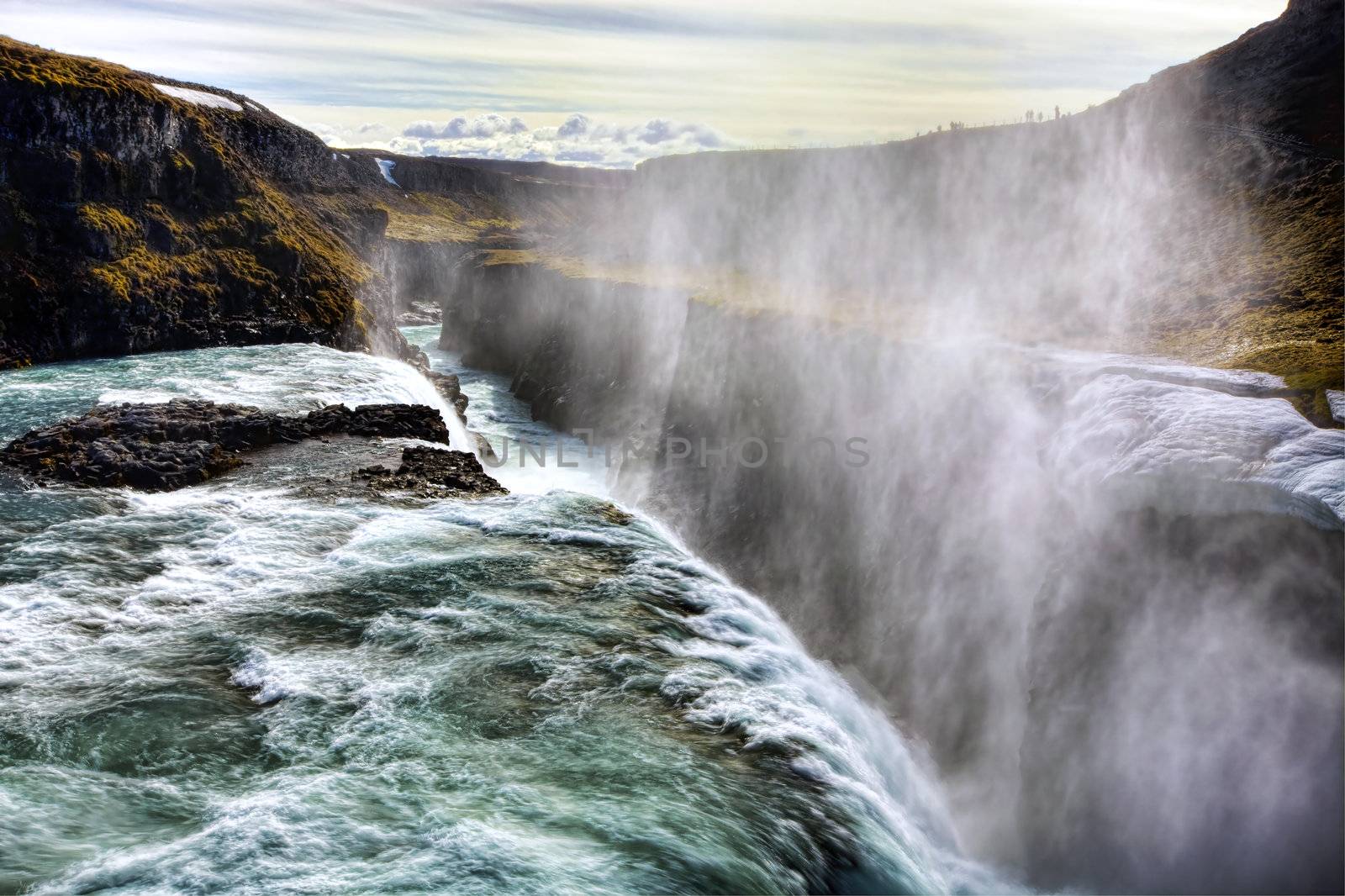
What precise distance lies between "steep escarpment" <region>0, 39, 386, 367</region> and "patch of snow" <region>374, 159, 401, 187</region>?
10939 centimetres

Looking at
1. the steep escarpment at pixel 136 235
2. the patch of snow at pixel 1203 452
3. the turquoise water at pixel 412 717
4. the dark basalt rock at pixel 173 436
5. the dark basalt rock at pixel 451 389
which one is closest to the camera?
the turquoise water at pixel 412 717

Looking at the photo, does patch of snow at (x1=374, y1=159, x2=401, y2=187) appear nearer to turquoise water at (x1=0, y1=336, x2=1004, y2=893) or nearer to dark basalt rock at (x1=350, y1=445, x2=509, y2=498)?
dark basalt rock at (x1=350, y1=445, x2=509, y2=498)

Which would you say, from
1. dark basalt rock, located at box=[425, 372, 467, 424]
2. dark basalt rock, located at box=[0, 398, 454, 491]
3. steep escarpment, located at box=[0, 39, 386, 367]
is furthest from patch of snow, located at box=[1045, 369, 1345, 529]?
steep escarpment, located at box=[0, 39, 386, 367]

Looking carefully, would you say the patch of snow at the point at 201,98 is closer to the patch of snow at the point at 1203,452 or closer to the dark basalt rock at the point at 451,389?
the dark basalt rock at the point at 451,389

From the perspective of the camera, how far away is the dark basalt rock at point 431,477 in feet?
61.2

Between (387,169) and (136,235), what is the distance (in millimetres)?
128127

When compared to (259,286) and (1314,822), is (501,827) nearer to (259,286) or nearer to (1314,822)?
(1314,822)

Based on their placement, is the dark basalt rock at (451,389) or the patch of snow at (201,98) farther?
the patch of snow at (201,98)

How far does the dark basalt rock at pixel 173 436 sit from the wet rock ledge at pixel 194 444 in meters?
0.02

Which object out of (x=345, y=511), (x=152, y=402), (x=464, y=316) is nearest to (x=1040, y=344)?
(x=345, y=511)

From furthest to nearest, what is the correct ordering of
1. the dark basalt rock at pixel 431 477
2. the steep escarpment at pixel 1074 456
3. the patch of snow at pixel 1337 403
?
1. the dark basalt rock at pixel 431 477
2. the patch of snow at pixel 1337 403
3. the steep escarpment at pixel 1074 456

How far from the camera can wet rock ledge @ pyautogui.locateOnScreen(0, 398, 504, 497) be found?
59.6ft

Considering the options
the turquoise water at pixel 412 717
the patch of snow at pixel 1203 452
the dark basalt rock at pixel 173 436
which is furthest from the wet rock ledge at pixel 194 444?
the patch of snow at pixel 1203 452

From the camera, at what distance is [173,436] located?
20.2 metres
